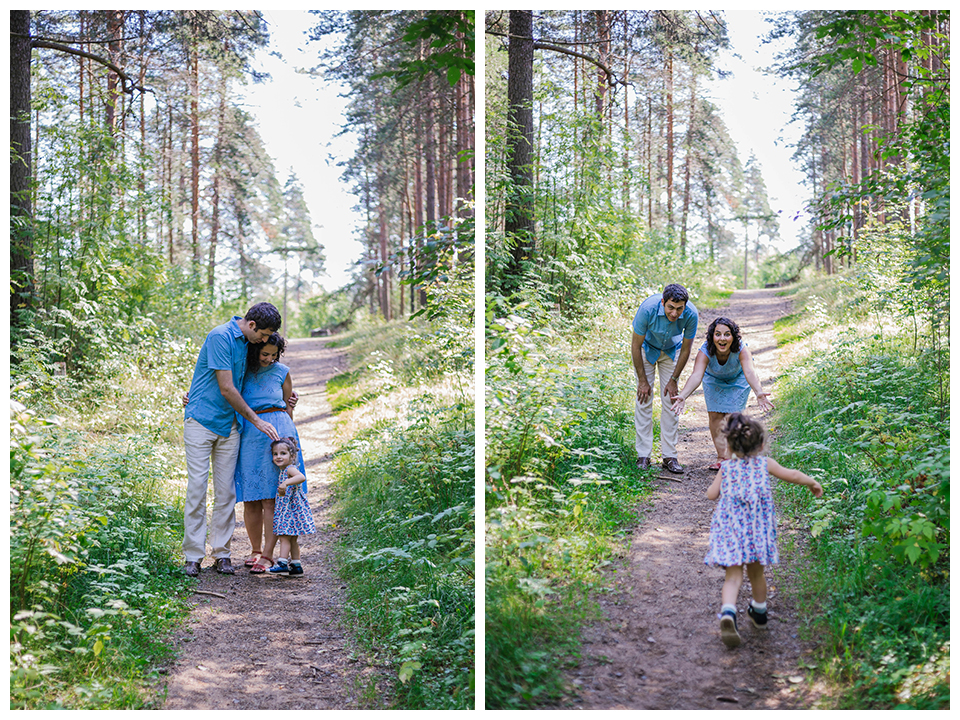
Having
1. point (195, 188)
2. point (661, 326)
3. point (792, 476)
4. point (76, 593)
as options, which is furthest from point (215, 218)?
point (792, 476)

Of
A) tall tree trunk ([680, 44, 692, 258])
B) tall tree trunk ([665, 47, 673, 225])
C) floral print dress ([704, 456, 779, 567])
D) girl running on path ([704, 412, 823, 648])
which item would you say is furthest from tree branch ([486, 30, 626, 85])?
floral print dress ([704, 456, 779, 567])

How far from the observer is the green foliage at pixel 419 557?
2.80 metres

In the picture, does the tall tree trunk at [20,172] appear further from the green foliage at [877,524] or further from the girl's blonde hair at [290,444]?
the green foliage at [877,524]

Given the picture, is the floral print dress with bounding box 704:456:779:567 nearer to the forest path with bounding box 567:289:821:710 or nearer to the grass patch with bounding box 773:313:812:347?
the forest path with bounding box 567:289:821:710

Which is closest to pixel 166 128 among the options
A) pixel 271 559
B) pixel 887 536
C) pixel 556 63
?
pixel 556 63

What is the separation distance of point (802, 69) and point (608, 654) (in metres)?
3.17

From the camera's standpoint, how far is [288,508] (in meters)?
3.86

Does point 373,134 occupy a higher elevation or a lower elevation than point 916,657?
higher

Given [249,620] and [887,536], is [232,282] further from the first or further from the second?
[887,536]

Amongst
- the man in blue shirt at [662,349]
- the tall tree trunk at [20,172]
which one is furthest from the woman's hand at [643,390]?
the tall tree trunk at [20,172]

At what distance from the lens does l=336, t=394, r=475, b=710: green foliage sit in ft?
9.18

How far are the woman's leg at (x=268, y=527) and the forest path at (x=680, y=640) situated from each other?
205 cm

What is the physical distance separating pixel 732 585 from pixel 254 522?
2.67 metres

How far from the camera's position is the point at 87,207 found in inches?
232
